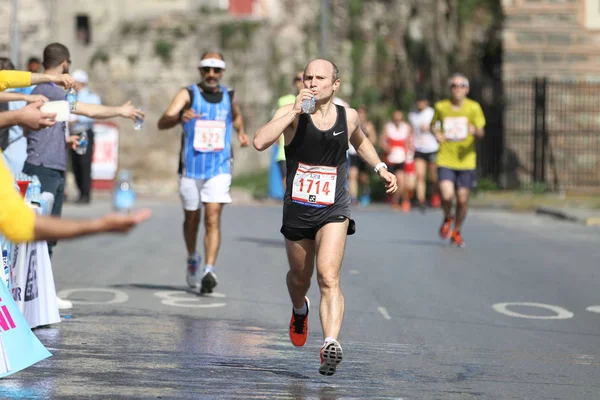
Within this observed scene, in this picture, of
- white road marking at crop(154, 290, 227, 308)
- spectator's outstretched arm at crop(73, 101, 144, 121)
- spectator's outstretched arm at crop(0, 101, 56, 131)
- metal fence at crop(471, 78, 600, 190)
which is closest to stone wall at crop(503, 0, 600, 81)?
metal fence at crop(471, 78, 600, 190)

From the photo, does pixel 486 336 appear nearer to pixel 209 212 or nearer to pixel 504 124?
pixel 209 212

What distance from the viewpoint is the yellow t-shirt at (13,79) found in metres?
7.91

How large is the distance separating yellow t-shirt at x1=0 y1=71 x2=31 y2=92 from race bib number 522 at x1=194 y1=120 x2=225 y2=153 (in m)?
3.00

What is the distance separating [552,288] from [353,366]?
463 centimetres

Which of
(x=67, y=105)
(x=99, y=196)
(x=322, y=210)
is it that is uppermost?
(x=67, y=105)

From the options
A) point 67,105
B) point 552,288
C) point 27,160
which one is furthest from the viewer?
point 552,288

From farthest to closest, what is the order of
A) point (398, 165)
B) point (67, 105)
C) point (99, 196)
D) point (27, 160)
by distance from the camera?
point (99, 196), point (398, 165), point (27, 160), point (67, 105)

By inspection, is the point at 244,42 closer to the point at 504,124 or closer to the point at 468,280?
the point at 504,124

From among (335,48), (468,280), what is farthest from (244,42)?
(468,280)

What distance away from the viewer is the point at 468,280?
1214cm

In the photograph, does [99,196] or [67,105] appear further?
[99,196]

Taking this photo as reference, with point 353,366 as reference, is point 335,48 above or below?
above

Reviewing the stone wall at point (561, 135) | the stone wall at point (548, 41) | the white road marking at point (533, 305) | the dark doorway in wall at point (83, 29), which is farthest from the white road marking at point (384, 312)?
the dark doorway in wall at point (83, 29)

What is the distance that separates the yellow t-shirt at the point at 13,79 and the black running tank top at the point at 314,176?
176 cm
